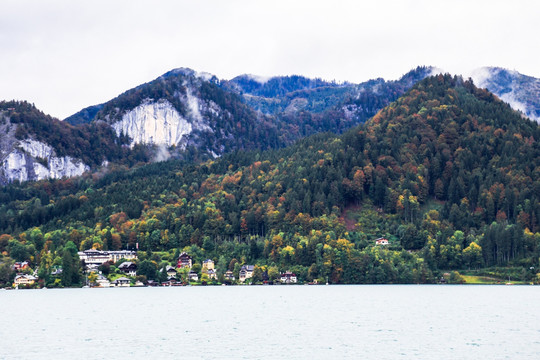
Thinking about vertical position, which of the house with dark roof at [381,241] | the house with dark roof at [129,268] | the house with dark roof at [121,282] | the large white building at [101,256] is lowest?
the house with dark roof at [121,282]

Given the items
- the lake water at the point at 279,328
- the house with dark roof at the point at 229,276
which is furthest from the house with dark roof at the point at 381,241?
the lake water at the point at 279,328

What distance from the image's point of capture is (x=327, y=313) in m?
93.5

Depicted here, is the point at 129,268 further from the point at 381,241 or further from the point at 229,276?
the point at 381,241

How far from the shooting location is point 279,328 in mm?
77812

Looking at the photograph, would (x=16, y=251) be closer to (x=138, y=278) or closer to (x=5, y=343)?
(x=138, y=278)

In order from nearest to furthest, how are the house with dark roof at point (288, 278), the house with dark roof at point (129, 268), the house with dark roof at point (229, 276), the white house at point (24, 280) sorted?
the white house at point (24, 280)
the house with dark roof at point (288, 278)
the house with dark roof at point (229, 276)
the house with dark roof at point (129, 268)

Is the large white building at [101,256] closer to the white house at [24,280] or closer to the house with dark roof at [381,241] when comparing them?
the white house at [24,280]

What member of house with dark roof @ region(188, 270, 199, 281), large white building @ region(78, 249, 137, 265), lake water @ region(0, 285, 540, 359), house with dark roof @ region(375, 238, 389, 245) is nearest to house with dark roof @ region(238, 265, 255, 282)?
house with dark roof @ region(188, 270, 199, 281)

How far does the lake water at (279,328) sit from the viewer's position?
201 feet

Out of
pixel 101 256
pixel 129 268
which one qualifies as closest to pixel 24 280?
pixel 101 256

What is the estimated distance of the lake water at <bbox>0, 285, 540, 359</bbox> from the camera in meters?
61.2

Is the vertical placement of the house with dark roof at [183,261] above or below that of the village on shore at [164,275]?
above

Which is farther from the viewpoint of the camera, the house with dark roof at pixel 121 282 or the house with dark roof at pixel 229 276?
the house with dark roof at pixel 229 276

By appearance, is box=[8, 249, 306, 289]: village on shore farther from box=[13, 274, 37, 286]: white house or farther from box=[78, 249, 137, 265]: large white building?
box=[78, 249, 137, 265]: large white building
